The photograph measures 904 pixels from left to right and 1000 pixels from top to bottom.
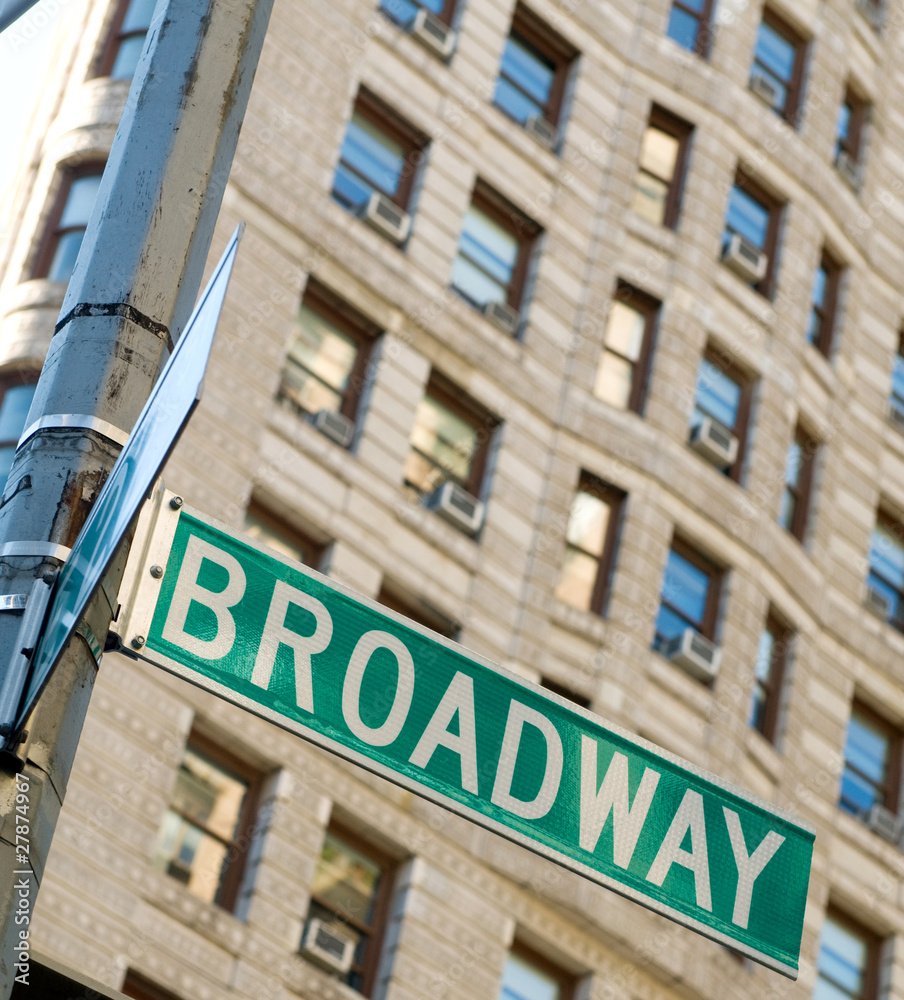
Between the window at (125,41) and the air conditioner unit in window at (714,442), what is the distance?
8603 mm

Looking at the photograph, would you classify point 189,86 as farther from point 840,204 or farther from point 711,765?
point 840,204

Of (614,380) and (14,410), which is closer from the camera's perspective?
(14,410)

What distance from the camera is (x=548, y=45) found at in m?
24.4

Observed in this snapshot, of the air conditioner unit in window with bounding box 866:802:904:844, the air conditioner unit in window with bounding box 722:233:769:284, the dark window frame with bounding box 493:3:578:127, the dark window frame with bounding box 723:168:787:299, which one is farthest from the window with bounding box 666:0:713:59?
the air conditioner unit in window with bounding box 866:802:904:844

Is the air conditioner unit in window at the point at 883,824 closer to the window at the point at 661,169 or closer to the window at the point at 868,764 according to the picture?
the window at the point at 868,764

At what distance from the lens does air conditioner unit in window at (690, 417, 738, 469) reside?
23.0 meters

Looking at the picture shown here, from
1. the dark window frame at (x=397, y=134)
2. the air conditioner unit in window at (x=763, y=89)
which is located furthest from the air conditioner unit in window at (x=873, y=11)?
the dark window frame at (x=397, y=134)

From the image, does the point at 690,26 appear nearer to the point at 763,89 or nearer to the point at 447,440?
the point at 763,89

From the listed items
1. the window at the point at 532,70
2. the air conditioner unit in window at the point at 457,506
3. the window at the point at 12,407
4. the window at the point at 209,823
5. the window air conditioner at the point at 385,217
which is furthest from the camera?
the window at the point at 532,70

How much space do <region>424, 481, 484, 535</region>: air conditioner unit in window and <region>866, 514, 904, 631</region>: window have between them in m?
7.52

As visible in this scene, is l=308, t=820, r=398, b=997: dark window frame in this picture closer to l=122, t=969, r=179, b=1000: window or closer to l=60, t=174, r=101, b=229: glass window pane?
l=122, t=969, r=179, b=1000: window

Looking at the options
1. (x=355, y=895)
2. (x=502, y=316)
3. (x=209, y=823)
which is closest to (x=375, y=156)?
(x=502, y=316)

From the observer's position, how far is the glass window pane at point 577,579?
69.7 feet

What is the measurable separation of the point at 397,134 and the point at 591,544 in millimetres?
5811
